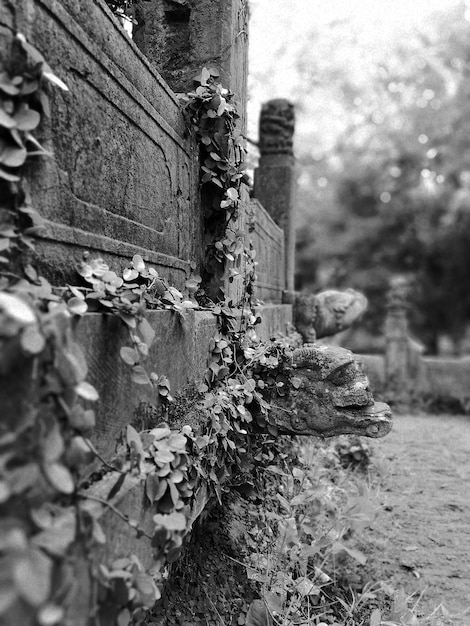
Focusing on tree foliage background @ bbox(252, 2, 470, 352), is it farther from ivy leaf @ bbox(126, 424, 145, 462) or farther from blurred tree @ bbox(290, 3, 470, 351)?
ivy leaf @ bbox(126, 424, 145, 462)

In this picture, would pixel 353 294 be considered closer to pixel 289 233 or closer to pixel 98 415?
pixel 289 233

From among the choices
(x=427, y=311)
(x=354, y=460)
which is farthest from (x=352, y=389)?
(x=427, y=311)

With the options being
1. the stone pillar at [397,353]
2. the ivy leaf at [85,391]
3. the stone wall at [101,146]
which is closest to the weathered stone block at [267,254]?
the stone wall at [101,146]

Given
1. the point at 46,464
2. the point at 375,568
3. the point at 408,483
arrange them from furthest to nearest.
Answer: the point at 408,483 < the point at 375,568 < the point at 46,464

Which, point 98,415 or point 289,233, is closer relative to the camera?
point 98,415

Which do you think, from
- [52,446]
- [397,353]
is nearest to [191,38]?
[52,446]

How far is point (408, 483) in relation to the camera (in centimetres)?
434

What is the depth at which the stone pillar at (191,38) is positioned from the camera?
8.05ft

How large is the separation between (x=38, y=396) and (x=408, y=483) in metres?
4.10

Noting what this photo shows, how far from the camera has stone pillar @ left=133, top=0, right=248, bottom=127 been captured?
2.46 m

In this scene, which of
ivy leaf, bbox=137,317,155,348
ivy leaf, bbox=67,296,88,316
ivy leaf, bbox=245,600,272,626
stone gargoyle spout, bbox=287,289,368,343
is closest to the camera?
ivy leaf, bbox=67,296,88,316

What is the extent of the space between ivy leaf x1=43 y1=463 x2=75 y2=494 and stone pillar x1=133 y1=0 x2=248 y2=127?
212 cm

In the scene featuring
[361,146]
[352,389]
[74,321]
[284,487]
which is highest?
[361,146]

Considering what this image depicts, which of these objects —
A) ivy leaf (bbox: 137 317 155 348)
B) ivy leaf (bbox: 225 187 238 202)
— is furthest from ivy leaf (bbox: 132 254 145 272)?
ivy leaf (bbox: 225 187 238 202)
